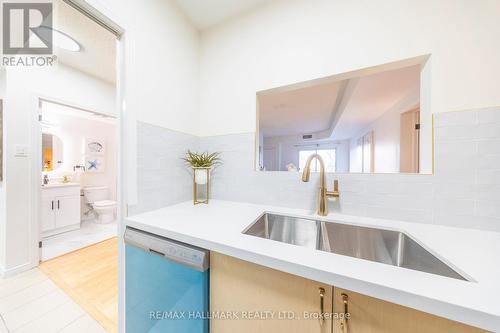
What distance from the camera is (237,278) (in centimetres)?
61

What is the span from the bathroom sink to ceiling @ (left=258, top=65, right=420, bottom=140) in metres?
0.87

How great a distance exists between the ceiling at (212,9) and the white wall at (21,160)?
70.7 inches

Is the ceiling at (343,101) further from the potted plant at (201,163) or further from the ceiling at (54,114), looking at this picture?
the ceiling at (54,114)

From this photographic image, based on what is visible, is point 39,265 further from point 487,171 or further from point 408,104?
point 408,104

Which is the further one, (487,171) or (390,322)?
(487,171)

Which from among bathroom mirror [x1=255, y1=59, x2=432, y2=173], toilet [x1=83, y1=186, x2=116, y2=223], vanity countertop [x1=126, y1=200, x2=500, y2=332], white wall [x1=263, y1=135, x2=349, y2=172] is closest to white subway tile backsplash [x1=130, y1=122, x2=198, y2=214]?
vanity countertop [x1=126, y1=200, x2=500, y2=332]

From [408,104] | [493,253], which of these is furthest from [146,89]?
[408,104]

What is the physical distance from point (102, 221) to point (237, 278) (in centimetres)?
355

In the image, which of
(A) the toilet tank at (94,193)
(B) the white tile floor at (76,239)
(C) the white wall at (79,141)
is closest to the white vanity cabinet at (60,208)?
(B) the white tile floor at (76,239)

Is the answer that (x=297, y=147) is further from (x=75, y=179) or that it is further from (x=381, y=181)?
(x=75, y=179)

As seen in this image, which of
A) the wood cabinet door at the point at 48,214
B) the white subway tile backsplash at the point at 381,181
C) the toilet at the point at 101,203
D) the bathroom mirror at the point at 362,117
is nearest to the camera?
the white subway tile backsplash at the point at 381,181

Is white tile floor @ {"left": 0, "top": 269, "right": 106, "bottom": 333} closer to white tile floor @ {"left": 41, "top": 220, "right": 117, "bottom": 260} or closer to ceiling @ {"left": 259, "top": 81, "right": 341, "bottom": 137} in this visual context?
white tile floor @ {"left": 41, "top": 220, "right": 117, "bottom": 260}

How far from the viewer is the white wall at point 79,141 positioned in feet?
9.57

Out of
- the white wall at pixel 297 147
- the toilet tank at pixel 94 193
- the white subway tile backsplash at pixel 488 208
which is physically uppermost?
the white wall at pixel 297 147
